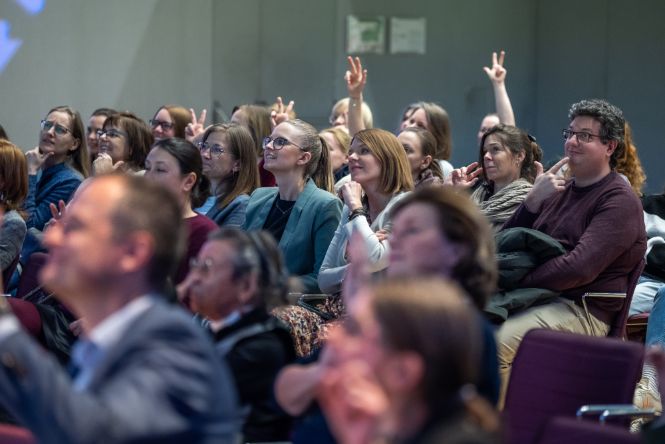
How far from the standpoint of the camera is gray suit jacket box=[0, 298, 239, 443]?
1.54m

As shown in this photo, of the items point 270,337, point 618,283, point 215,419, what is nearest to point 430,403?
point 215,419

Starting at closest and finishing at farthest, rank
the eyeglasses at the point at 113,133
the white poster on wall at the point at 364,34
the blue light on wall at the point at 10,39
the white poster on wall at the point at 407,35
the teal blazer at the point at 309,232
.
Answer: the teal blazer at the point at 309,232
the eyeglasses at the point at 113,133
the blue light on wall at the point at 10,39
the white poster on wall at the point at 364,34
the white poster on wall at the point at 407,35

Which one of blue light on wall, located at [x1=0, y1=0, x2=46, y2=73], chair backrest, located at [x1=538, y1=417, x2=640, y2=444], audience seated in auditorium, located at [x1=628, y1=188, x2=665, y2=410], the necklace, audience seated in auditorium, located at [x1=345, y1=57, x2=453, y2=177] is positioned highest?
blue light on wall, located at [x1=0, y1=0, x2=46, y2=73]

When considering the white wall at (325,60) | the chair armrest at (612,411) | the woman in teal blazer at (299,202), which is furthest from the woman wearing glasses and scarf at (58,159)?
the chair armrest at (612,411)

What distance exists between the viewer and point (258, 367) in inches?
95.0

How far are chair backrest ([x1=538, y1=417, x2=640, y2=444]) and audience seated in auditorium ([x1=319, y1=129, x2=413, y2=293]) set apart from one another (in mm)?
1812

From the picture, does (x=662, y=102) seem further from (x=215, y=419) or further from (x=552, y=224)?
(x=215, y=419)

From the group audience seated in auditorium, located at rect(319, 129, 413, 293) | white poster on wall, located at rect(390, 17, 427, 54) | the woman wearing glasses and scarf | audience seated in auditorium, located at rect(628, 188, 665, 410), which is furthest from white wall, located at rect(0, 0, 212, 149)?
audience seated in auditorium, located at rect(628, 188, 665, 410)

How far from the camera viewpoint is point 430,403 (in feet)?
4.85

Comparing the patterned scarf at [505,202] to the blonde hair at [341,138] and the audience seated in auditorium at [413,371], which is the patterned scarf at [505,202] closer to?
the blonde hair at [341,138]

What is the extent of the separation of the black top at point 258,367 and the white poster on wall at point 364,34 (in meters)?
6.07

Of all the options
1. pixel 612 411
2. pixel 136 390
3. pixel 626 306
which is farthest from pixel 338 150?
pixel 136 390

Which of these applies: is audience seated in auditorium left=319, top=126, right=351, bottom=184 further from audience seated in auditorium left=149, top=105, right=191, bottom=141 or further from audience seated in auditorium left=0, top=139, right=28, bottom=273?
audience seated in auditorium left=0, top=139, right=28, bottom=273

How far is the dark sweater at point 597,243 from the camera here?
386 centimetres
